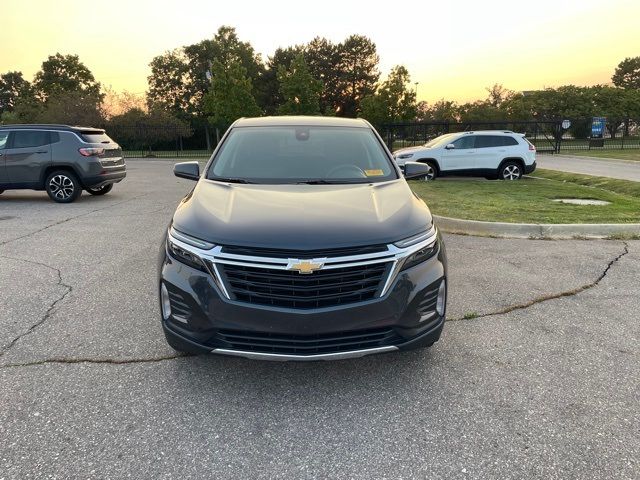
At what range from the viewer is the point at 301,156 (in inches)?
163

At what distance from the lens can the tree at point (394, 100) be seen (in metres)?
34.4

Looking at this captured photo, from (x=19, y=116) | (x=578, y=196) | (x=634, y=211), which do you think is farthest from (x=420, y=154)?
(x=19, y=116)

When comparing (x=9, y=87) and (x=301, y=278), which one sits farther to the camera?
(x=9, y=87)

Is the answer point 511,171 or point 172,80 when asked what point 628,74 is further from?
point 511,171

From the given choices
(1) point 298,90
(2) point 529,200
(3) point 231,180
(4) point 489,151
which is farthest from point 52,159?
(1) point 298,90

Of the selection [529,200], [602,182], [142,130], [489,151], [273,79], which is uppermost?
[273,79]

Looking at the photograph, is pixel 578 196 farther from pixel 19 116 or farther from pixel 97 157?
pixel 19 116

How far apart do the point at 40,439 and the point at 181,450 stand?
2.68 ft

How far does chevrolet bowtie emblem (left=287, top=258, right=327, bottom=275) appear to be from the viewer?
2605 mm

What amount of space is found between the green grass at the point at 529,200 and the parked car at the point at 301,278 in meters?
5.38

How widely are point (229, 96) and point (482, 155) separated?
2126 centimetres

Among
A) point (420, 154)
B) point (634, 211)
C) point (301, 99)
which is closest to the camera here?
point (634, 211)

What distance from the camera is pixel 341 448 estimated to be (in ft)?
8.12

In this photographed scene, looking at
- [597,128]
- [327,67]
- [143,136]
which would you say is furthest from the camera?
[327,67]
